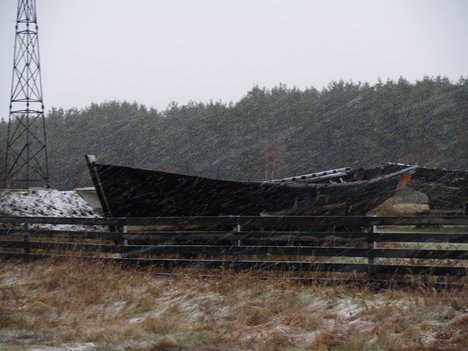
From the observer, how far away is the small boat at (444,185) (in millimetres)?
17297

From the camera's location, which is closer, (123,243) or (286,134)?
(123,243)

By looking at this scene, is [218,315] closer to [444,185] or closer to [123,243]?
[123,243]

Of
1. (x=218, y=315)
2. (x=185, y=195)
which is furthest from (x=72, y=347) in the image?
(x=185, y=195)

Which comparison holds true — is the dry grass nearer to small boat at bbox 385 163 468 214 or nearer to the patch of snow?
the patch of snow

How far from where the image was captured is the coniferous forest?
151 feet

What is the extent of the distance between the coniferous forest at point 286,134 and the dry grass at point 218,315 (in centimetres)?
3856

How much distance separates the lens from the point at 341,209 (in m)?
13.8

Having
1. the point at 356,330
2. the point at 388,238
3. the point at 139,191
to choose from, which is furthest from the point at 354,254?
the point at 139,191

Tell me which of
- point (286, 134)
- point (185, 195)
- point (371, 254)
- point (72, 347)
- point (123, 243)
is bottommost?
point (72, 347)

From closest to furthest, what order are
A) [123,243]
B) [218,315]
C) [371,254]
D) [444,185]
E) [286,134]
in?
[218,315] → [371,254] → [123,243] → [444,185] → [286,134]

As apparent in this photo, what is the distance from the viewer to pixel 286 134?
52906 millimetres

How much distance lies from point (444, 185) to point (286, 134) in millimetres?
35512

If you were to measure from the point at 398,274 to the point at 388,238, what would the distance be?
0.50 meters

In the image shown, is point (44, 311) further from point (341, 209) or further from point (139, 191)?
point (341, 209)
